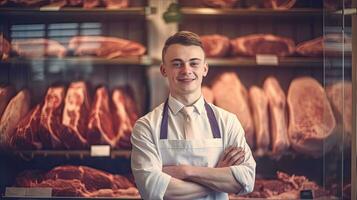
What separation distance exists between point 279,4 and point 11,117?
4.70 ft

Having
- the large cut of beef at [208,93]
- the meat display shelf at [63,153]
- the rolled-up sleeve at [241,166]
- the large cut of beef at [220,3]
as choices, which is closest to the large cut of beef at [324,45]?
the large cut of beef at [220,3]

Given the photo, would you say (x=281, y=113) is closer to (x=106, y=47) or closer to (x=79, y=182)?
(x=106, y=47)

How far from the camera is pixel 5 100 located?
85.1 inches

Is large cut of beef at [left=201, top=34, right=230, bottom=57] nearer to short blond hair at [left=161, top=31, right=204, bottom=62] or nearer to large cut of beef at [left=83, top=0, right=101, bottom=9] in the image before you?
large cut of beef at [left=83, top=0, right=101, bottom=9]

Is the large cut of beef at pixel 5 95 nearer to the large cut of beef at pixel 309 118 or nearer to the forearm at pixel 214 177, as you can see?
the forearm at pixel 214 177

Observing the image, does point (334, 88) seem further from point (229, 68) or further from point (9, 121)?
point (9, 121)

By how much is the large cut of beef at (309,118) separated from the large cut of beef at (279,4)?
378 millimetres

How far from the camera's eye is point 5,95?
2.18 m

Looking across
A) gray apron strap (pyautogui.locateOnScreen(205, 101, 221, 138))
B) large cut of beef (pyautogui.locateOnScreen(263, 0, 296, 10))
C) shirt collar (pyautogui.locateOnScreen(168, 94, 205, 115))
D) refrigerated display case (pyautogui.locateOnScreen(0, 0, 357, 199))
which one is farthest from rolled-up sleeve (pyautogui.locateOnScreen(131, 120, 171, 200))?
large cut of beef (pyautogui.locateOnScreen(263, 0, 296, 10))

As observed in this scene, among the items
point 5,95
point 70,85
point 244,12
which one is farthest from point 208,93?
point 5,95

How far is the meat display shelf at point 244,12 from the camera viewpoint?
232 cm

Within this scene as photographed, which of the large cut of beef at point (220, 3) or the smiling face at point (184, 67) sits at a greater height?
the large cut of beef at point (220, 3)

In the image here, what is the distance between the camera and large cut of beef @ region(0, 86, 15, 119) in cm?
215

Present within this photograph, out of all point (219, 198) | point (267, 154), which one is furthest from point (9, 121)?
point (267, 154)
